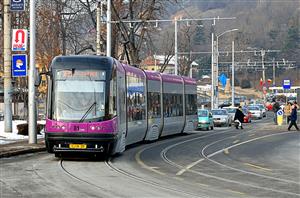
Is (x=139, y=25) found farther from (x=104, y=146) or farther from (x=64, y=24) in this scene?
(x=104, y=146)

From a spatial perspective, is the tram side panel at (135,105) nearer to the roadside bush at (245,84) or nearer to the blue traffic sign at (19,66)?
the blue traffic sign at (19,66)

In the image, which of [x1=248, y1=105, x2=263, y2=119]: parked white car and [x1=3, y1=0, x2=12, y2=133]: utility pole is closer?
[x1=3, y1=0, x2=12, y2=133]: utility pole

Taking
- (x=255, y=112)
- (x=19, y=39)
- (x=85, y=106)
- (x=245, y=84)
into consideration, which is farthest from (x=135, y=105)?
(x=245, y=84)

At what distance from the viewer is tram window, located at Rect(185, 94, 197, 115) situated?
36438 mm

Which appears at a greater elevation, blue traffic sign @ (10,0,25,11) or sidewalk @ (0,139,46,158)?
blue traffic sign @ (10,0,25,11)

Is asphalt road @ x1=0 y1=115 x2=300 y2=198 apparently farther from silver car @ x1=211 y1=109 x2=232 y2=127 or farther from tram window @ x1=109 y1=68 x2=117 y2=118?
silver car @ x1=211 y1=109 x2=232 y2=127

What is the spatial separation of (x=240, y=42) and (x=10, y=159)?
88257 mm

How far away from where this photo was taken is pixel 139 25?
159 feet

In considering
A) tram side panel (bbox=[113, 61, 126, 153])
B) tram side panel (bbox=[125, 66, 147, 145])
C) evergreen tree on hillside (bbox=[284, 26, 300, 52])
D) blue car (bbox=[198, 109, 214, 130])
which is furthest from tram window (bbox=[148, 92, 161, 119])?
evergreen tree on hillside (bbox=[284, 26, 300, 52])

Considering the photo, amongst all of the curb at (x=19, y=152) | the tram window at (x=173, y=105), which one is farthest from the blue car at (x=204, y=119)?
the curb at (x=19, y=152)

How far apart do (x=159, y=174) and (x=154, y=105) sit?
42.5ft

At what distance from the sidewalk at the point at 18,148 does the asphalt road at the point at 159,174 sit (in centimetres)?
53

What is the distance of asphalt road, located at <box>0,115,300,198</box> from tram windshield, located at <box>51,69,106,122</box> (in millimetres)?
1428

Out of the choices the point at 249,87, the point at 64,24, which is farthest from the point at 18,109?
the point at 249,87
